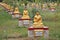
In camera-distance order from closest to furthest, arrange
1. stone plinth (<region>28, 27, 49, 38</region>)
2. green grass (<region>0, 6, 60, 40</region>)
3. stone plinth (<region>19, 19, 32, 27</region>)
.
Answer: stone plinth (<region>28, 27, 49, 38</region>) < green grass (<region>0, 6, 60, 40</region>) < stone plinth (<region>19, 19, 32, 27</region>)

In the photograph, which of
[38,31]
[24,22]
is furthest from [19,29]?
[38,31]

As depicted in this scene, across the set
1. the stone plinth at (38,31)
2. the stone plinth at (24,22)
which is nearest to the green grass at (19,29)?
the stone plinth at (24,22)

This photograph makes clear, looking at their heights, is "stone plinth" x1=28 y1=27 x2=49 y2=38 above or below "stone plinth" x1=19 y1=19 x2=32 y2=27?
above

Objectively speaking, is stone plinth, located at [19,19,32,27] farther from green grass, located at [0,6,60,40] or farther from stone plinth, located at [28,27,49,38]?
stone plinth, located at [28,27,49,38]

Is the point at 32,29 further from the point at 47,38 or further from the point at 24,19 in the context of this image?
the point at 24,19

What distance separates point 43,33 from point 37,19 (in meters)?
0.52

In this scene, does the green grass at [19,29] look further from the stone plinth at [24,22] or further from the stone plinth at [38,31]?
the stone plinth at [38,31]

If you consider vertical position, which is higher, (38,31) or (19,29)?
(38,31)

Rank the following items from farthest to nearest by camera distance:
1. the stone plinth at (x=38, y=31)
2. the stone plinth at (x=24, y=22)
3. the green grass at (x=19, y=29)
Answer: the stone plinth at (x=24, y=22), the green grass at (x=19, y=29), the stone plinth at (x=38, y=31)

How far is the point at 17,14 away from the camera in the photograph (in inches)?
748

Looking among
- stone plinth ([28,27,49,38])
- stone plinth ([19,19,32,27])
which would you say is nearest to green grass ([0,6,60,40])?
stone plinth ([19,19,32,27])

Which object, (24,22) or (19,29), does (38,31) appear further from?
(24,22)

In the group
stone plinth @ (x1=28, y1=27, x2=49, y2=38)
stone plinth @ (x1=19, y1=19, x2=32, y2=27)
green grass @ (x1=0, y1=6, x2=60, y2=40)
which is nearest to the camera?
stone plinth @ (x1=28, y1=27, x2=49, y2=38)

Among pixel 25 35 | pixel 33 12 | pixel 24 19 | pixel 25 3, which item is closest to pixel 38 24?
pixel 25 35
